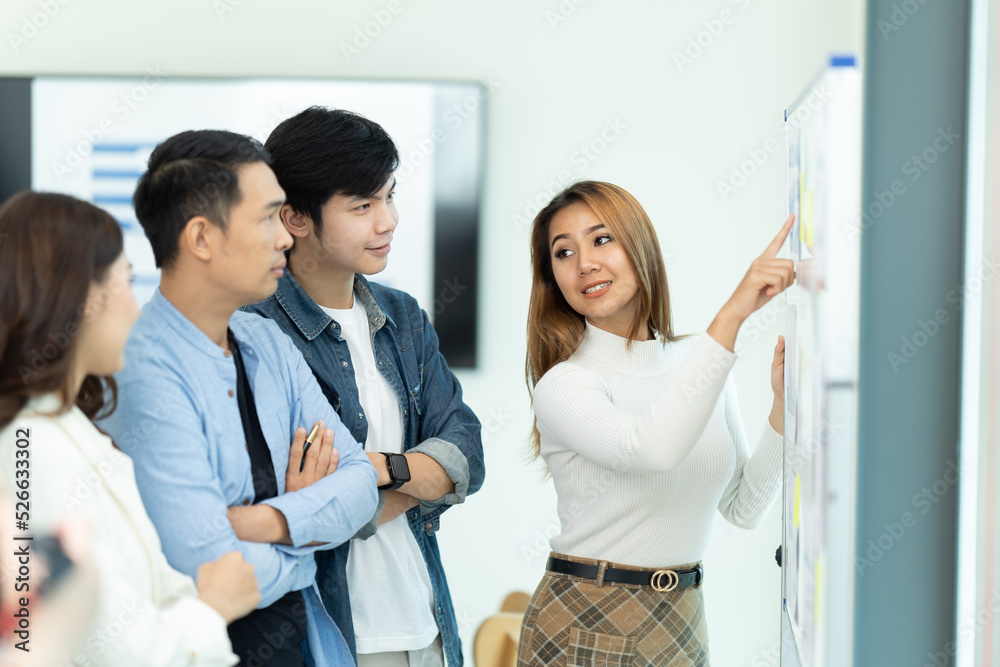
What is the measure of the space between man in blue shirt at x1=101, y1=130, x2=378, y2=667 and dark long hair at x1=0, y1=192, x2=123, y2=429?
0.48ft

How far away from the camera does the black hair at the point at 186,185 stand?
119 centimetres

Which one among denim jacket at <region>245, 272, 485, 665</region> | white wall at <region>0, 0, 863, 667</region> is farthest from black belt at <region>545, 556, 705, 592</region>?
white wall at <region>0, 0, 863, 667</region>

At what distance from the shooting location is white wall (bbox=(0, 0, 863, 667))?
2.55 meters

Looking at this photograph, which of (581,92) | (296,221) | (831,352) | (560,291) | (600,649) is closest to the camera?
(831,352)

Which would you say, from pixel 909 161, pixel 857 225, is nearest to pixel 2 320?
pixel 857 225

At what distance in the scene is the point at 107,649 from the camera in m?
0.93

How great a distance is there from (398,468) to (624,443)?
38cm

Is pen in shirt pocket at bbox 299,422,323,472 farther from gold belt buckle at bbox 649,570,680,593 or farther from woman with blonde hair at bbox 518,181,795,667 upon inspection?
gold belt buckle at bbox 649,570,680,593

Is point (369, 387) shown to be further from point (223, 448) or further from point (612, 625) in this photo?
point (612, 625)

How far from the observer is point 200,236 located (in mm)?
1189

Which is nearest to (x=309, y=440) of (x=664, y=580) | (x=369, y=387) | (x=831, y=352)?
(x=369, y=387)

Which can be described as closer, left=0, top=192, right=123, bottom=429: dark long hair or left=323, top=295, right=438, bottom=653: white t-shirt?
left=0, top=192, right=123, bottom=429: dark long hair

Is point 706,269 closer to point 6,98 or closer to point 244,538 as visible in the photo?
point 244,538

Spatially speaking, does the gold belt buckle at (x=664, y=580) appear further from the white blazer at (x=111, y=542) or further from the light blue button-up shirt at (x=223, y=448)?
the white blazer at (x=111, y=542)
